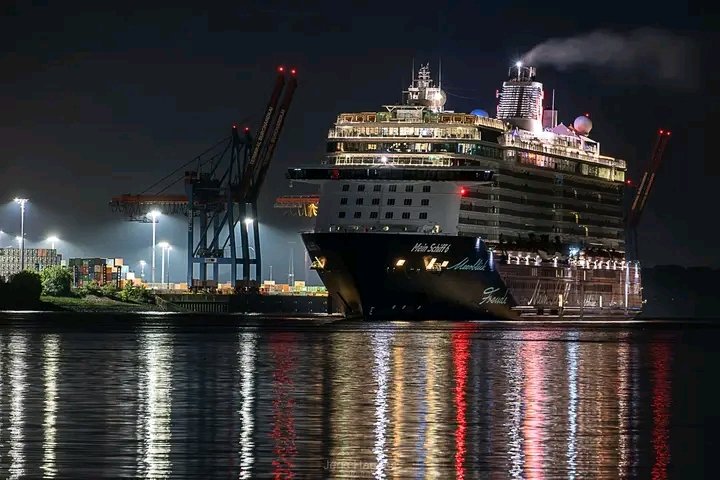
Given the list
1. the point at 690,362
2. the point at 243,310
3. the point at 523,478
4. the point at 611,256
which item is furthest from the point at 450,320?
the point at 523,478

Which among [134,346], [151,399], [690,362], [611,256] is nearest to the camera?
[151,399]

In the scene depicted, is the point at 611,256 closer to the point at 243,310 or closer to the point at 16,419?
the point at 243,310

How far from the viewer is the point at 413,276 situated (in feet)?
395

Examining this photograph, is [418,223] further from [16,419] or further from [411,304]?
[16,419]

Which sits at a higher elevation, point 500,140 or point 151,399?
point 500,140

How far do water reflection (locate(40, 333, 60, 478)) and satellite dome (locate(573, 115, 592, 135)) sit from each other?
96.8 metres

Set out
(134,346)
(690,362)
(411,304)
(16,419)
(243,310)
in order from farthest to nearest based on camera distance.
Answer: (243,310) < (411,304) < (134,346) < (690,362) < (16,419)

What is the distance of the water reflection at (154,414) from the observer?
2823cm

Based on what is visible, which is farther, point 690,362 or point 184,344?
point 184,344

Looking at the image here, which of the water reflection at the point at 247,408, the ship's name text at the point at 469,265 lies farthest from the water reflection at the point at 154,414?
the ship's name text at the point at 469,265

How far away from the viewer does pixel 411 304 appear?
401 feet

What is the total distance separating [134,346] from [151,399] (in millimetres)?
32633

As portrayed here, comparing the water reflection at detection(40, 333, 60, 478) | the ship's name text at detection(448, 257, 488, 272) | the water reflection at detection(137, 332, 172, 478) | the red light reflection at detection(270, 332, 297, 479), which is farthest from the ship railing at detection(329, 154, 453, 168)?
the red light reflection at detection(270, 332, 297, 479)

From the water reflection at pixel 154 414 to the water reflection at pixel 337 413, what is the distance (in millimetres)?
46
